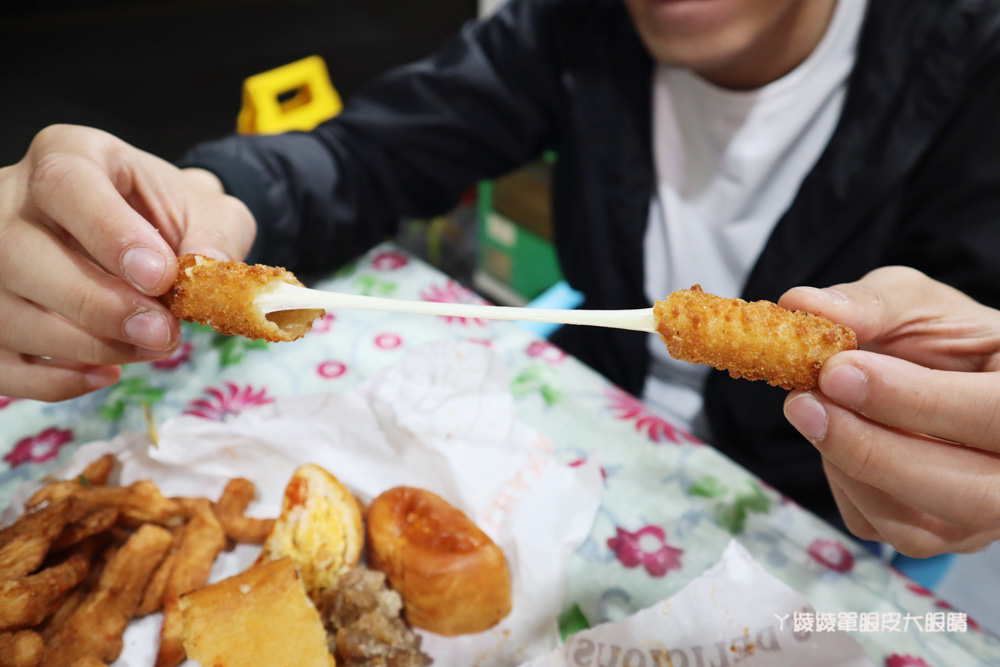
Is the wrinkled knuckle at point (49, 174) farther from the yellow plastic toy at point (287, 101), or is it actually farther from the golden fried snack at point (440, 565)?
the yellow plastic toy at point (287, 101)

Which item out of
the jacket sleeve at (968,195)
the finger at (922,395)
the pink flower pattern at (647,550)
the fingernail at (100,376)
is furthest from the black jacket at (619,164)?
the finger at (922,395)

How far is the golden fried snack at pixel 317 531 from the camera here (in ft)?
2.88

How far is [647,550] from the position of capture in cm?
99

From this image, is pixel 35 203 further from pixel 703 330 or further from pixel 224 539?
pixel 703 330

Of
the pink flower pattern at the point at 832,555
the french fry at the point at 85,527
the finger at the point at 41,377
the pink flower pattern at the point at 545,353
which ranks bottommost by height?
the pink flower pattern at the point at 832,555

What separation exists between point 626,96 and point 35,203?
1.21m

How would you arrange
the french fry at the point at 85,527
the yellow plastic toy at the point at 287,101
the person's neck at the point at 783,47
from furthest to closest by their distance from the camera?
the yellow plastic toy at the point at 287,101 → the person's neck at the point at 783,47 → the french fry at the point at 85,527

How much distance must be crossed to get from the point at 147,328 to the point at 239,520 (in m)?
0.36

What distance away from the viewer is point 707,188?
144cm

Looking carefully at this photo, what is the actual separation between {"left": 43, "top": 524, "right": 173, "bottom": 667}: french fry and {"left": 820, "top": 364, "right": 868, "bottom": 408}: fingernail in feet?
3.11

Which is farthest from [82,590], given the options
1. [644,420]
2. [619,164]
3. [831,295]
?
[619,164]

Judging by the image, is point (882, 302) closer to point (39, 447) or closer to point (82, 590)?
point (82, 590)

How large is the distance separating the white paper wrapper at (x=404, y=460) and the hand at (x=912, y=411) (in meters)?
0.42

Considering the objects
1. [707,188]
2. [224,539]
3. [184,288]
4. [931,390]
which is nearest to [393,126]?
[707,188]
